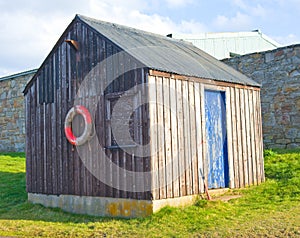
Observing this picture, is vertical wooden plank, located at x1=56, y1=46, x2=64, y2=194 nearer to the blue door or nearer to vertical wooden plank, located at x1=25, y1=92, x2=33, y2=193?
vertical wooden plank, located at x1=25, y1=92, x2=33, y2=193

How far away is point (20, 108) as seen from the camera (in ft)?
65.9

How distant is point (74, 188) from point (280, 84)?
25.2ft

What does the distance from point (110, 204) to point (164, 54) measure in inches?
145

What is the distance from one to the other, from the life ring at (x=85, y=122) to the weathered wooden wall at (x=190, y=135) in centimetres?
183

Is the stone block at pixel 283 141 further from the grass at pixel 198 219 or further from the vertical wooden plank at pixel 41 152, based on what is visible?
the vertical wooden plank at pixel 41 152

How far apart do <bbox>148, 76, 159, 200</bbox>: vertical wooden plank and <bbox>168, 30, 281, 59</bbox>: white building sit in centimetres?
1422

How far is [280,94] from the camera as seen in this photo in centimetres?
1516

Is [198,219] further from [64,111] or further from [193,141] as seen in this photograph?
[64,111]

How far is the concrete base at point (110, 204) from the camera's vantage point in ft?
30.8

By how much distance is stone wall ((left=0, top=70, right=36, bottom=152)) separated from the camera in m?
20.1

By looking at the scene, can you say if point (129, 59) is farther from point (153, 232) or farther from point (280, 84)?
point (280, 84)

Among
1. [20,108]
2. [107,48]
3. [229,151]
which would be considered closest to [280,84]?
[229,151]

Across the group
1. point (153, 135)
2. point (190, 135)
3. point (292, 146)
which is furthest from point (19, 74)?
point (153, 135)

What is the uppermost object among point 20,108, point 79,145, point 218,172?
point 20,108
